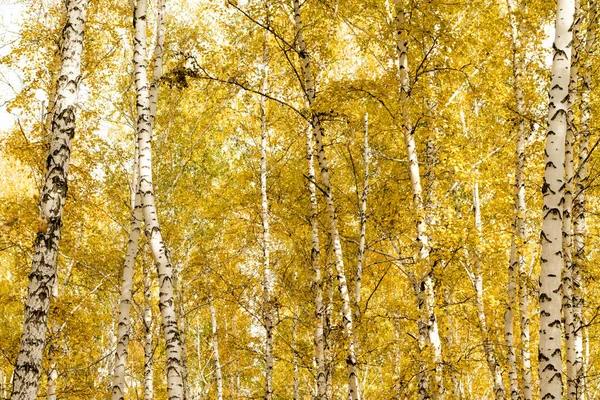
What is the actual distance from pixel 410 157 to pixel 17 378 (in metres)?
5.52

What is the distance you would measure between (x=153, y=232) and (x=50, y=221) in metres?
1.40

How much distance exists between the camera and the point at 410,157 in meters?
7.77

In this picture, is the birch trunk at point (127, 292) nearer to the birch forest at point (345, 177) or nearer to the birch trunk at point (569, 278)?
the birch forest at point (345, 177)

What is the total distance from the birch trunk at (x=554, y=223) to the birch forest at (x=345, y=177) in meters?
0.02

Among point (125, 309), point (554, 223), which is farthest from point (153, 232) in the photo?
point (554, 223)

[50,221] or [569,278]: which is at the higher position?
[50,221]

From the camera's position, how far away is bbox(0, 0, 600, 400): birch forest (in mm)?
5809

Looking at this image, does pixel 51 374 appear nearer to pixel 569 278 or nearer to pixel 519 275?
pixel 519 275

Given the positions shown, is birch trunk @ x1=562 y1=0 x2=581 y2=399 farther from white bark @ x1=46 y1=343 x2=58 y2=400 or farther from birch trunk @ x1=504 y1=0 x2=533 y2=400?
white bark @ x1=46 y1=343 x2=58 y2=400

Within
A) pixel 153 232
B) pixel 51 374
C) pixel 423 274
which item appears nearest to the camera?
pixel 153 232

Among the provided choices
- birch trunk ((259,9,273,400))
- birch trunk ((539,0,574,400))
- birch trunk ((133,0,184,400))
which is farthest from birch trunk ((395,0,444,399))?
birch trunk ((259,9,273,400))

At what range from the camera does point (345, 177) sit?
14.6 m

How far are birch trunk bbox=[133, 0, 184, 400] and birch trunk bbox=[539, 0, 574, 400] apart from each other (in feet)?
12.4

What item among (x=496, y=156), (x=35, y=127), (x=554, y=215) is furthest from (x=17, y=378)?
(x=496, y=156)
